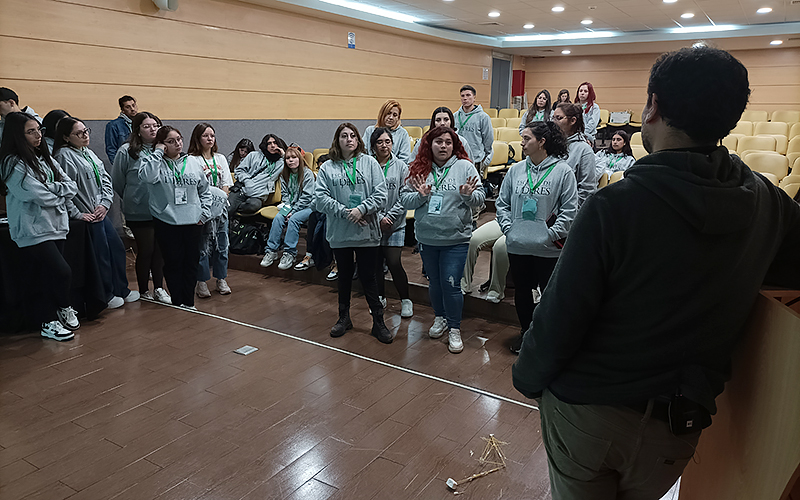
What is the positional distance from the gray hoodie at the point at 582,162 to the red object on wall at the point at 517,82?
471 inches

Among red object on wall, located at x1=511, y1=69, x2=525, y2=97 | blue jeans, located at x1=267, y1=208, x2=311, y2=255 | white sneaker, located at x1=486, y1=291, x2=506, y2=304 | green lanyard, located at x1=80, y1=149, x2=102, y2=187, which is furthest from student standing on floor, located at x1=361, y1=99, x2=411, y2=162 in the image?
red object on wall, located at x1=511, y1=69, x2=525, y2=97

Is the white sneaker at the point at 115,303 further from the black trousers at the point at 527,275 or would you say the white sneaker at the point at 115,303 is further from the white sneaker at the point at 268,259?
the black trousers at the point at 527,275

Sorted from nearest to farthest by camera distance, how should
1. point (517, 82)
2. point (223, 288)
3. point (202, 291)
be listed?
point (202, 291) < point (223, 288) < point (517, 82)

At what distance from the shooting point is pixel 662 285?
1.00 m

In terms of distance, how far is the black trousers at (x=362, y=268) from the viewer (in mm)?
3729

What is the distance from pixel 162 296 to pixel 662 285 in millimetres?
4226

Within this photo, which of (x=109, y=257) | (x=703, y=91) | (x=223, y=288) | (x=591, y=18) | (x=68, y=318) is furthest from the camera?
(x=591, y=18)

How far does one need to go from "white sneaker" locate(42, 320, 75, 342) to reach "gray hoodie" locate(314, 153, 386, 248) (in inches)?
72.2

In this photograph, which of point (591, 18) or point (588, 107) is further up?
point (591, 18)

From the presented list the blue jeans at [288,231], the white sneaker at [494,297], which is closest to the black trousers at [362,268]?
the white sneaker at [494,297]

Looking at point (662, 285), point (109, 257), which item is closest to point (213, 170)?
point (109, 257)

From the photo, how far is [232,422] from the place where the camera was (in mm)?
2568

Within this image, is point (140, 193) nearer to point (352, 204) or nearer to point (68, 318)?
point (68, 318)

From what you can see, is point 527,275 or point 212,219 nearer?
point 527,275
